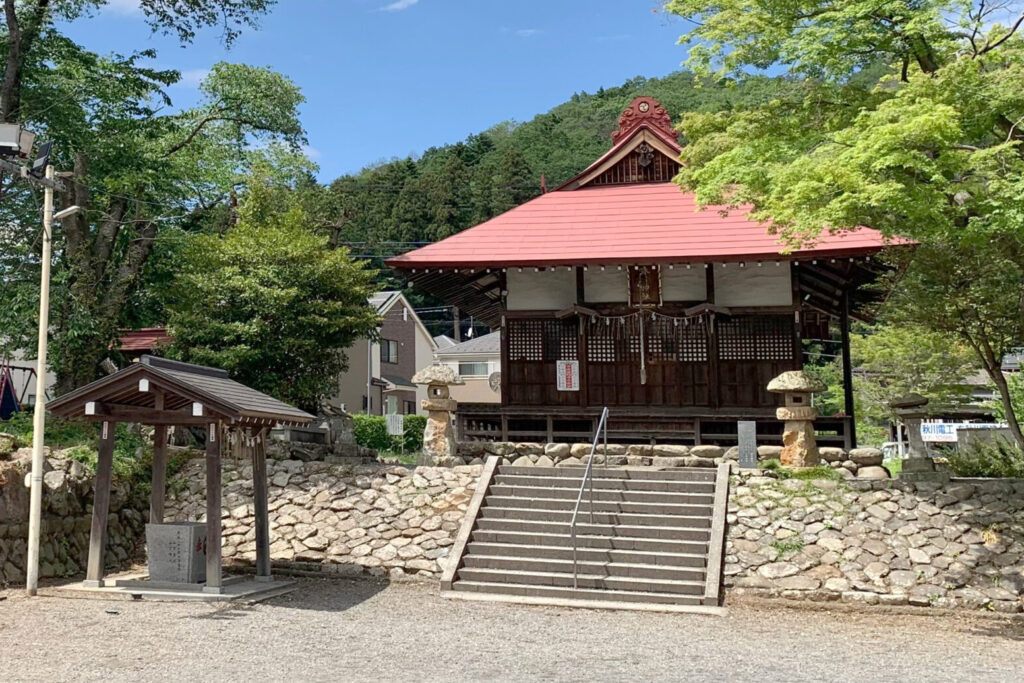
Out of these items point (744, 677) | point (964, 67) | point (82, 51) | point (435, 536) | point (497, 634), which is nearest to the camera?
point (744, 677)

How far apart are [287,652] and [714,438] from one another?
409 inches

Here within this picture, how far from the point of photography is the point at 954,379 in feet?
91.9

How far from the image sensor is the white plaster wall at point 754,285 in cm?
1634

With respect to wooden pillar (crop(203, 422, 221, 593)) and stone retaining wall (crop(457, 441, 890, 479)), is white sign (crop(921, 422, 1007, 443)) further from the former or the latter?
wooden pillar (crop(203, 422, 221, 593))

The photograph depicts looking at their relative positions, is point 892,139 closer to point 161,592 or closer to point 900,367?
point 161,592

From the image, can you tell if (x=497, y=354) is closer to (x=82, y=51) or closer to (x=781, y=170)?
(x=82, y=51)

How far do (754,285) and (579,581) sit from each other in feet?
25.6

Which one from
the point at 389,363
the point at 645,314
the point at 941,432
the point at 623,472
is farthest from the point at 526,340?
the point at 389,363

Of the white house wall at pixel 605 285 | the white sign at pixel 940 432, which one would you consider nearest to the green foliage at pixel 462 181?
the white sign at pixel 940 432

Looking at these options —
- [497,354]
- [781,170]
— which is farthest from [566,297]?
[497,354]

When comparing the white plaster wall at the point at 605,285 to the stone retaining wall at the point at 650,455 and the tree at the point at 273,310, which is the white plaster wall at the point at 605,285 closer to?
the stone retaining wall at the point at 650,455

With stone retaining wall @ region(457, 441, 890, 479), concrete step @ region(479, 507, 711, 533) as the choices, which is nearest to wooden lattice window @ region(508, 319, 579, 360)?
stone retaining wall @ region(457, 441, 890, 479)

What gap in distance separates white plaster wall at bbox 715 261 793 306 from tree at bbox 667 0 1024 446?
3627 mm

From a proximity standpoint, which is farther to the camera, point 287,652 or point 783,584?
point 783,584
